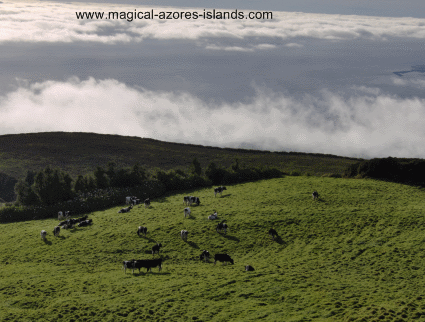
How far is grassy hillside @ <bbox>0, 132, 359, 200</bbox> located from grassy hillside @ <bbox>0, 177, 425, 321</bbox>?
40.0 meters

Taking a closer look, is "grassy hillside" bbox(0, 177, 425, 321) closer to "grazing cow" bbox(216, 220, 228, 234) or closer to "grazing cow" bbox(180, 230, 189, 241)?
"grazing cow" bbox(180, 230, 189, 241)

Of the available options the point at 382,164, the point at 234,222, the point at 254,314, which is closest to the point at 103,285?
the point at 254,314

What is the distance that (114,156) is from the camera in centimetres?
10112

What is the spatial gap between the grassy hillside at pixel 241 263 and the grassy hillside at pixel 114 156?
40.0m

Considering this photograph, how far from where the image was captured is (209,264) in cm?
3183

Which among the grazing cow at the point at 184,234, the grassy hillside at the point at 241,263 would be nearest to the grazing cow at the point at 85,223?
the grassy hillside at the point at 241,263

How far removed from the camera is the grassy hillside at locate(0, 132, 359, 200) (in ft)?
292

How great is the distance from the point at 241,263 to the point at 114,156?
75.6 metres

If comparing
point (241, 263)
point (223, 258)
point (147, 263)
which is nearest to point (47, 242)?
point (147, 263)

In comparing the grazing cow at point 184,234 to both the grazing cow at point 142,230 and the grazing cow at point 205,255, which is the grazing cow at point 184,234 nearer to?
the grazing cow at point 142,230

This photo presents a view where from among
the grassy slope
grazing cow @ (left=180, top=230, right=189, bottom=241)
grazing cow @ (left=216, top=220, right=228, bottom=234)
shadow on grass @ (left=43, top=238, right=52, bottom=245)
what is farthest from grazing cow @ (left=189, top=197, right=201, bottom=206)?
the grassy slope

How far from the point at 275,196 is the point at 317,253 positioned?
696 inches

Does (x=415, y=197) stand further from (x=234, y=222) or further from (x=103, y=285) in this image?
Answer: (x=103, y=285)

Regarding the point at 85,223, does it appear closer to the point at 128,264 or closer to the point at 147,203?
the point at 147,203
